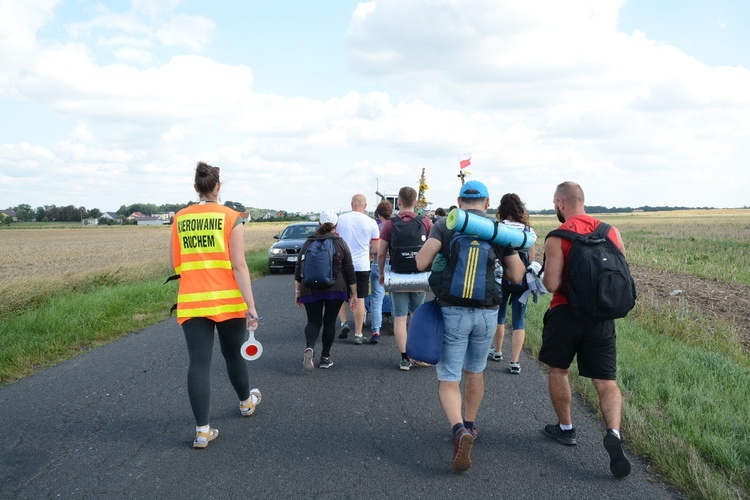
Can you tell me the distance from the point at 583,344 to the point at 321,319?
3070 millimetres

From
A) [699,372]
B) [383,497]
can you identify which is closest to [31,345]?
[383,497]

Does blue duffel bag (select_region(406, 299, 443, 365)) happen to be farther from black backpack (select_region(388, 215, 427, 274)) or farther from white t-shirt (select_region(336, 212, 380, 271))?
white t-shirt (select_region(336, 212, 380, 271))

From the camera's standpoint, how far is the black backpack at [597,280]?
135 inches

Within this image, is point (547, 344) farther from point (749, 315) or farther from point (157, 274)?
point (157, 274)

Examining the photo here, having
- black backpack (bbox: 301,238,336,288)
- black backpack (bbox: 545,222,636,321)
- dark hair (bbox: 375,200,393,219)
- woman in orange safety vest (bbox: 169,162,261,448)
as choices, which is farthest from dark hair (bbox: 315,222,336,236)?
black backpack (bbox: 545,222,636,321)

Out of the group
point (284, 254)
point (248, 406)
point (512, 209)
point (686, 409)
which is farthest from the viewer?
point (284, 254)

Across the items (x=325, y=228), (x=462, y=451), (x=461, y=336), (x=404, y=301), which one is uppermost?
(x=325, y=228)

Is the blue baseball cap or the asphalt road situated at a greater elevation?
the blue baseball cap

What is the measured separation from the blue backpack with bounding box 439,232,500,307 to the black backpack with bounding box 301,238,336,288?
2297 millimetres

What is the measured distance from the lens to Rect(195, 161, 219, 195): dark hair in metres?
3.89

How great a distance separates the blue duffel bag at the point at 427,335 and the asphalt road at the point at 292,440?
29.3 inches

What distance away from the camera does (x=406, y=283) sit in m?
5.71

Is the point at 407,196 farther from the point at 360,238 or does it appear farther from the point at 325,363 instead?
the point at 325,363

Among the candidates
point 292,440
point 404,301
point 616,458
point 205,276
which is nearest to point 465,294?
point 616,458
